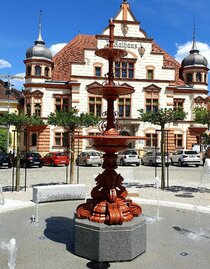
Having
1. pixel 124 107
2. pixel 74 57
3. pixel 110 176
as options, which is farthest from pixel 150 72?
pixel 110 176

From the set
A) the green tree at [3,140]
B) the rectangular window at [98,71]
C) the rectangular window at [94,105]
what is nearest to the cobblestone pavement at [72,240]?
the rectangular window at [94,105]

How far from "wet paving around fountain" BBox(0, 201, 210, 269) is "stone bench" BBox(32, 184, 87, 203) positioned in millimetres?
519

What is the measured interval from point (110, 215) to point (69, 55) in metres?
40.0

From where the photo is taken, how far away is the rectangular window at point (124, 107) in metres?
40.7

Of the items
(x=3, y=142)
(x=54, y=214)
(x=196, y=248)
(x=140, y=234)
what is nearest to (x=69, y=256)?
(x=140, y=234)

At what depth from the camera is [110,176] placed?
6902 millimetres

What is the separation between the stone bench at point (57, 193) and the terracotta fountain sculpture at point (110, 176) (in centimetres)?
475

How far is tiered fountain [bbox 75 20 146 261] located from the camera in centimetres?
617

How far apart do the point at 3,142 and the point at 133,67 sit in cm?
1966

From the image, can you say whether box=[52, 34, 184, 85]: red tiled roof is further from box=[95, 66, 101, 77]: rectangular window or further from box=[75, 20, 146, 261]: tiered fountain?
box=[75, 20, 146, 261]: tiered fountain

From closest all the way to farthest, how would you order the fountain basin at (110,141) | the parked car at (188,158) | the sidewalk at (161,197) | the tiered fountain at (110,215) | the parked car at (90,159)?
the tiered fountain at (110,215) → the fountain basin at (110,141) → the sidewalk at (161,197) → the parked car at (90,159) → the parked car at (188,158)

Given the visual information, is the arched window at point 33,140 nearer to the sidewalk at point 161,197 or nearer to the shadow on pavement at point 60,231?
the sidewalk at point 161,197

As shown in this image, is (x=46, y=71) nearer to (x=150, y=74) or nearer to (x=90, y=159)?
(x=150, y=74)

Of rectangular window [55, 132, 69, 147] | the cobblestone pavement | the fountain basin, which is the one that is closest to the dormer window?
rectangular window [55, 132, 69, 147]
